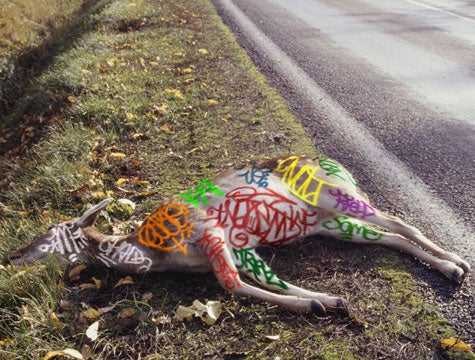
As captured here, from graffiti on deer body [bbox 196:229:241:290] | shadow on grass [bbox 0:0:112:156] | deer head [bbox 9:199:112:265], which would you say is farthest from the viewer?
shadow on grass [bbox 0:0:112:156]

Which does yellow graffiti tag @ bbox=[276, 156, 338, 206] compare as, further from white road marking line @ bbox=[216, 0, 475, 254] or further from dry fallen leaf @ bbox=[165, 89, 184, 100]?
dry fallen leaf @ bbox=[165, 89, 184, 100]

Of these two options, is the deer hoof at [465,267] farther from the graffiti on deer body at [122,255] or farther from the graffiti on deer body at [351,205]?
the graffiti on deer body at [122,255]

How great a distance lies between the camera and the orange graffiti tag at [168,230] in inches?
129

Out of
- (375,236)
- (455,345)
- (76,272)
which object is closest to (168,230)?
(76,272)

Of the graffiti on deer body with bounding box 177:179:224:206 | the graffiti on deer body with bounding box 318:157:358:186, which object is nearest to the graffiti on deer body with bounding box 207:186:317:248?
the graffiti on deer body with bounding box 177:179:224:206

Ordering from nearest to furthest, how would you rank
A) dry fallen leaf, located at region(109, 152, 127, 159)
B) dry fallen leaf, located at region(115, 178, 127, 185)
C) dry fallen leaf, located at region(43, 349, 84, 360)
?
dry fallen leaf, located at region(43, 349, 84, 360) → dry fallen leaf, located at region(115, 178, 127, 185) → dry fallen leaf, located at region(109, 152, 127, 159)

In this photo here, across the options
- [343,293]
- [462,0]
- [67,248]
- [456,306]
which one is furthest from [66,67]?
[462,0]

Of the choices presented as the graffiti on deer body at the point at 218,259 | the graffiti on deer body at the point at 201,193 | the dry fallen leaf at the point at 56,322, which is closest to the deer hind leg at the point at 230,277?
the graffiti on deer body at the point at 218,259

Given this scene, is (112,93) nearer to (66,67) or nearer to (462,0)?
(66,67)

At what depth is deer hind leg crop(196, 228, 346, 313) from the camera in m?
2.91

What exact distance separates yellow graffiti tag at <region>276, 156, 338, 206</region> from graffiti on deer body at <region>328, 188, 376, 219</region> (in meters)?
0.12

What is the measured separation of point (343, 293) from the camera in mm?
2984

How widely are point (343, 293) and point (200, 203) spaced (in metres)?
1.27

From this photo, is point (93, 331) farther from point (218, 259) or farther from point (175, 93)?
A: point (175, 93)
